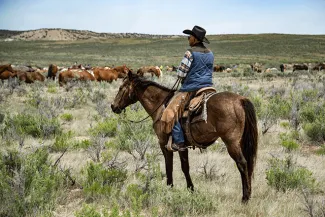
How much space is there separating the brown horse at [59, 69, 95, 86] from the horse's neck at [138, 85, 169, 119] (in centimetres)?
1426

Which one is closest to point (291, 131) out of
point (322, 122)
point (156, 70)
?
point (322, 122)

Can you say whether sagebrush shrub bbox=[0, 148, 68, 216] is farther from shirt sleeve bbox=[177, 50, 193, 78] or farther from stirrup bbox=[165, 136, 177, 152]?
shirt sleeve bbox=[177, 50, 193, 78]

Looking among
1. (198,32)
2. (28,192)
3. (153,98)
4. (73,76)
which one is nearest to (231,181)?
(153,98)

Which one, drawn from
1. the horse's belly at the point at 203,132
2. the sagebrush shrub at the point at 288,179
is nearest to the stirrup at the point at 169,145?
the horse's belly at the point at 203,132

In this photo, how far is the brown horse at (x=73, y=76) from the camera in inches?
743

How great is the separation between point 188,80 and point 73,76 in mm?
15305

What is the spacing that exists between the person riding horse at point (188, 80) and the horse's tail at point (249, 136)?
31.0 inches

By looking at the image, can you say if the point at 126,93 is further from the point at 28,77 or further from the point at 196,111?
the point at 28,77

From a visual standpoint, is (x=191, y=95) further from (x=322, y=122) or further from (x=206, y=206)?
(x=322, y=122)

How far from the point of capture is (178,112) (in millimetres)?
4750

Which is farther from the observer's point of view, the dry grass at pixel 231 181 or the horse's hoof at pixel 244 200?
the horse's hoof at pixel 244 200

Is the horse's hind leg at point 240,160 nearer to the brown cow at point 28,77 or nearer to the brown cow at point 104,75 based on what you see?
the brown cow at point 104,75

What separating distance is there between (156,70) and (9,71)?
11010 millimetres

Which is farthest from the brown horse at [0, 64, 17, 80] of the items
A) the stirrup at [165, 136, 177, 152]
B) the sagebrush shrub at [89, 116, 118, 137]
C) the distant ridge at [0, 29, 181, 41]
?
the distant ridge at [0, 29, 181, 41]
